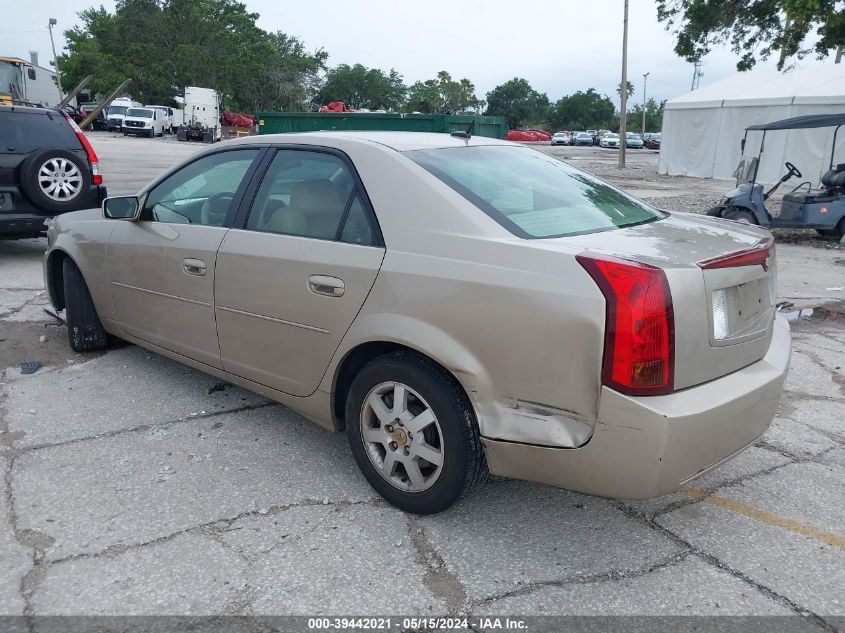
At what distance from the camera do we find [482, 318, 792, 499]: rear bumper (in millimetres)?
2295

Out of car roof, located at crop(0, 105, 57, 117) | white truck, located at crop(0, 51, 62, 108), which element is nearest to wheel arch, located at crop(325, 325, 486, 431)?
car roof, located at crop(0, 105, 57, 117)

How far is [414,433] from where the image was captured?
9.14ft

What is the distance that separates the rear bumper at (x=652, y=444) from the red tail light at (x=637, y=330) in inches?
2.1

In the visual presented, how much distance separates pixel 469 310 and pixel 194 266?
1.78 m

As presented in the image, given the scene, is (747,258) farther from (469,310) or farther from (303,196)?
(303,196)

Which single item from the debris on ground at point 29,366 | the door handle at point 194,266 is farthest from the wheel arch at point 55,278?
the door handle at point 194,266

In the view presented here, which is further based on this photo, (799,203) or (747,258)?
(799,203)

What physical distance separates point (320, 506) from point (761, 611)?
1726mm

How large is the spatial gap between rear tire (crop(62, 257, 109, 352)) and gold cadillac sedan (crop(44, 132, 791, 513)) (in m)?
1.04

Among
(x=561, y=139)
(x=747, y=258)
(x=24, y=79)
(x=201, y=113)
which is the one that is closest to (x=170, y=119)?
(x=201, y=113)

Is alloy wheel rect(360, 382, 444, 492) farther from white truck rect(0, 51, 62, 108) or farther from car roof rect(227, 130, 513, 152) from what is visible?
white truck rect(0, 51, 62, 108)

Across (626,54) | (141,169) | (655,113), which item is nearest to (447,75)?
(655,113)

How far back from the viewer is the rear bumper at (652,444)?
7.53 feet

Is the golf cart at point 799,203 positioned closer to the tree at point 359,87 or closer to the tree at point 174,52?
the tree at point 174,52
